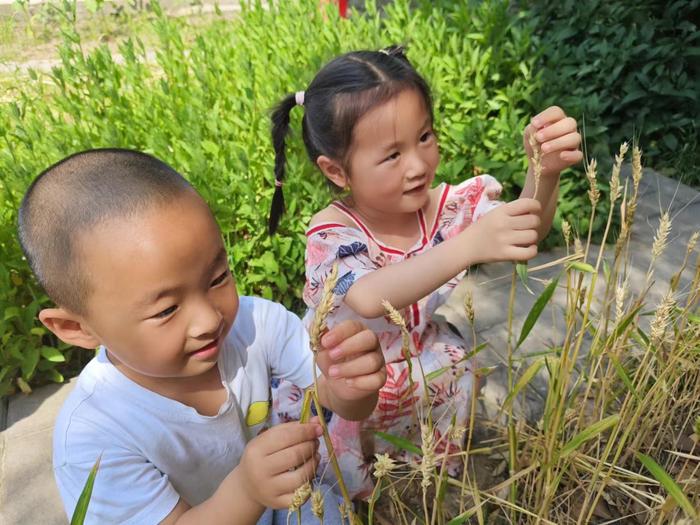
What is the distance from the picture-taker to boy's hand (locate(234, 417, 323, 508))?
95 cm

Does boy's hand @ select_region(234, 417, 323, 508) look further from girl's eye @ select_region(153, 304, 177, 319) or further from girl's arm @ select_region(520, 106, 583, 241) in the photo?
girl's arm @ select_region(520, 106, 583, 241)

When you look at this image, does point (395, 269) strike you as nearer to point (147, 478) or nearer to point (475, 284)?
point (147, 478)

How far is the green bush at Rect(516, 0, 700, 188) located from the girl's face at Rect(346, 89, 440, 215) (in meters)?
2.09

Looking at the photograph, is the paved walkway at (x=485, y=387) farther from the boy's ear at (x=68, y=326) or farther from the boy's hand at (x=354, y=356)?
the boy's ear at (x=68, y=326)

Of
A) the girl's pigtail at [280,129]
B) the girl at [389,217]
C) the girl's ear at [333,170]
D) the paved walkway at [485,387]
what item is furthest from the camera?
the paved walkway at [485,387]

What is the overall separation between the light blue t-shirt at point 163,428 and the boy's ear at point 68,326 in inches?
3.8

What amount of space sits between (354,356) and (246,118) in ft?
6.76

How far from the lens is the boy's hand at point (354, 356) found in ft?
3.13

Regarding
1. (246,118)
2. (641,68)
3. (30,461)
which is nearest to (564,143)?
(246,118)

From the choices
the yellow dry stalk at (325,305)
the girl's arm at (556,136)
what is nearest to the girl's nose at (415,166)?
the girl's arm at (556,136)

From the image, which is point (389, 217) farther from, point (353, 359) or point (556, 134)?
point (353, 359)

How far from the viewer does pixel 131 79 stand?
3143 millimetres

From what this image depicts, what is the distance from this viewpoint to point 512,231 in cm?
124

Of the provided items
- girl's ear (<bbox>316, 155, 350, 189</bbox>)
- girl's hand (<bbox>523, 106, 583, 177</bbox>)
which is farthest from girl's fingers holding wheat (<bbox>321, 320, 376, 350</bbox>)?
girl's ear (<bbox>316, 155, 350, 189</bbox>)
